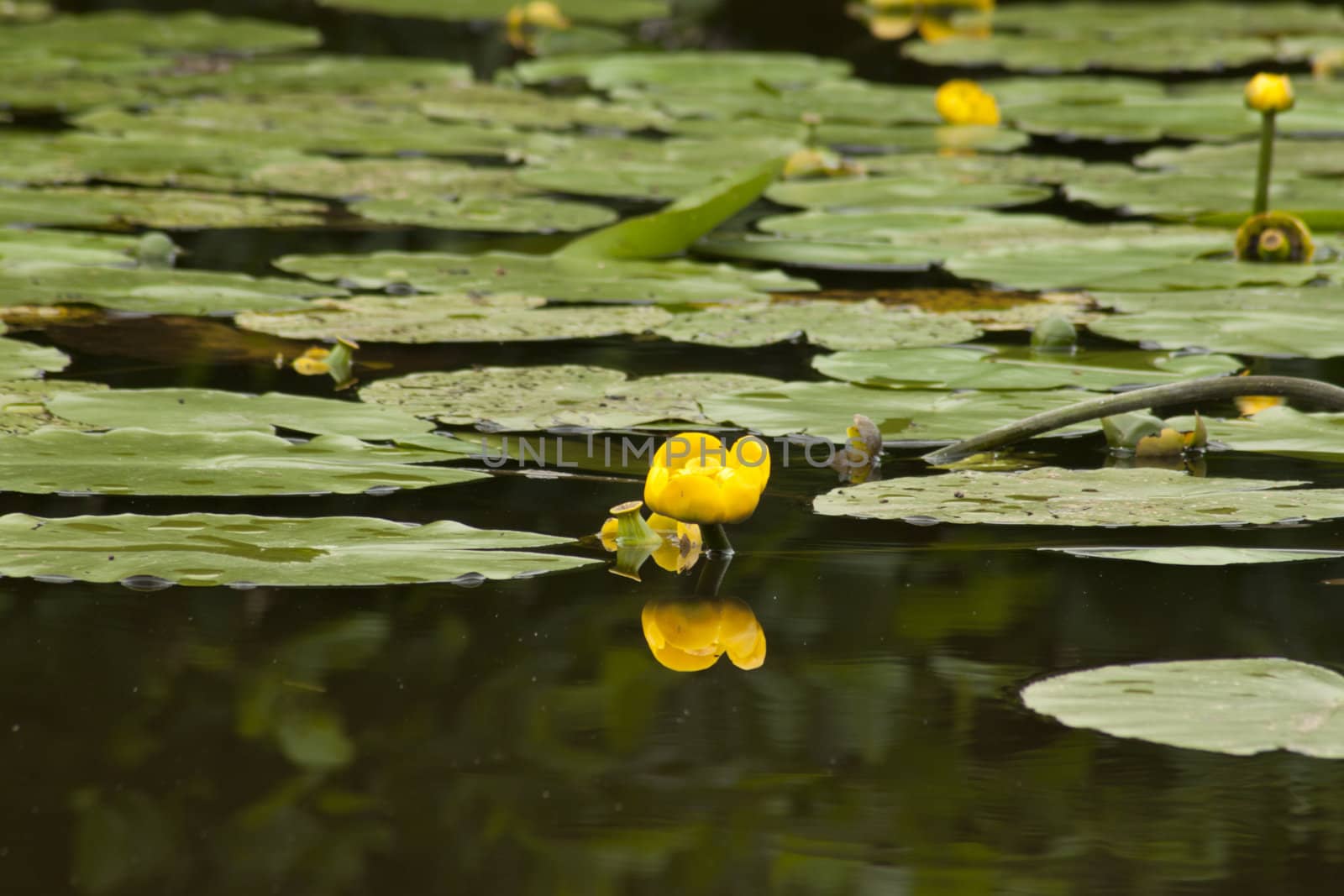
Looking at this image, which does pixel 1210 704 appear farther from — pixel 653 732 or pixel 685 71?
pixel 685 71

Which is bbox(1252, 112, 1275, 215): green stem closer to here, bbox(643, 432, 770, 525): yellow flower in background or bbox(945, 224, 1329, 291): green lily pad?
bbox(945, 224, 1329, 291): green lily pad

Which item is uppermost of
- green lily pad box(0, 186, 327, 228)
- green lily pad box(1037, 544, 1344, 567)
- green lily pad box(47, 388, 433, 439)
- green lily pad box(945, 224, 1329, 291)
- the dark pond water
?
green lily pad box(0, 186, 327, 228)

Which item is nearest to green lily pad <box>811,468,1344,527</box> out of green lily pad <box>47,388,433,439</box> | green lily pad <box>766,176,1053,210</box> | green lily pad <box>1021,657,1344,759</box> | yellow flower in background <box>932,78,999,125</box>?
green lily pad <box>1021,657,1344,759</box>

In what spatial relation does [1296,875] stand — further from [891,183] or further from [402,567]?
[891,183]

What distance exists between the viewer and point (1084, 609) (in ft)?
5.41

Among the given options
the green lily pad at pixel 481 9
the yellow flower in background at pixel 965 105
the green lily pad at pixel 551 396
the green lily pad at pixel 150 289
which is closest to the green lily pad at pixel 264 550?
the green lily pad at pixel 551 396

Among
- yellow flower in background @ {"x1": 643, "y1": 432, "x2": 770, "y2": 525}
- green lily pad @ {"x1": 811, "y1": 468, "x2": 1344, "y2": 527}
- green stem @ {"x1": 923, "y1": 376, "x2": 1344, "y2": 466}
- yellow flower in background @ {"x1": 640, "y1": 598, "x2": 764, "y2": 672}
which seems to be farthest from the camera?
green stem @ {"x1": 923, "y1": 376, "x2": 1344, "y2": 466}

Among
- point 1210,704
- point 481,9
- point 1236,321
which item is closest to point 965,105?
point 1236,321

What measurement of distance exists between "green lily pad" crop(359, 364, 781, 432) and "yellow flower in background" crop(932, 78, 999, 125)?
2.70 meters

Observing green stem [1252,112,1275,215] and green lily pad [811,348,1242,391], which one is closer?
green lily pad [811,348,1242,391]

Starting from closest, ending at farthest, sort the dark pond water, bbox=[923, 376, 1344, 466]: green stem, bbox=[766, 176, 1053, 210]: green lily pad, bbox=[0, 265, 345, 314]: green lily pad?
the dark pond water, bbox=[923, 376, 1344, 466]: green stem, bbox=[0, 265, 345, 314]: green lily pad, bbox=[766, 176, 1053, 210]: green lily pad

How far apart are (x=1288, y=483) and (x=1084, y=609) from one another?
1.56 feet

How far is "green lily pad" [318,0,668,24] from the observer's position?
27.8 ft

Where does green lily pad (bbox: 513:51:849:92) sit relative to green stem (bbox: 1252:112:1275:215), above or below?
above
